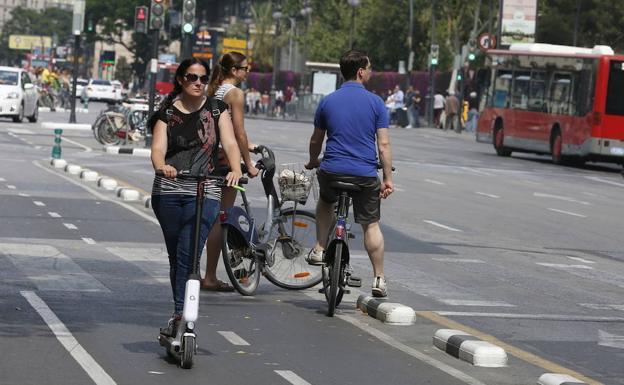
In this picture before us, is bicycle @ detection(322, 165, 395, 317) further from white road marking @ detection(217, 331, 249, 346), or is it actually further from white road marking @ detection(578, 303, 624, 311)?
white road marking @ detection(578, 303, 624, 311)

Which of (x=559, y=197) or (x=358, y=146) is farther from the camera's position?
(x=559, y=197)

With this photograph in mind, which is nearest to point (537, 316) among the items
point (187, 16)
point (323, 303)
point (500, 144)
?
point (323, 303)

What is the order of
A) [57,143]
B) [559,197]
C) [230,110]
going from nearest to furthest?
1. [230,110]
2. [559,197]
3. [57,143]

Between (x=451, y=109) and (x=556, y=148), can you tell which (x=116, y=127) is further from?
(x=451, y=109)

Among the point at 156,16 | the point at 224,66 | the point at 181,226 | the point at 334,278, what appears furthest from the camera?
the point at 156,16

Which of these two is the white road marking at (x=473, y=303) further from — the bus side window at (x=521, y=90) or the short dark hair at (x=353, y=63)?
the bus side window at (x=521, y=90)

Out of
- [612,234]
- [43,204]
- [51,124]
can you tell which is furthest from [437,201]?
[51,124]

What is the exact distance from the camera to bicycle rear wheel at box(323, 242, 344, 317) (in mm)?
11055

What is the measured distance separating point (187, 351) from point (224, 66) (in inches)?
163

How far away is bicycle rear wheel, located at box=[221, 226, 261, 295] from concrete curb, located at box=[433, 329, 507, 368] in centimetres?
242

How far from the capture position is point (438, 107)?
69188 mm

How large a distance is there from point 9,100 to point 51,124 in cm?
141

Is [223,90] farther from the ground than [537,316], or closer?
farther from the ground

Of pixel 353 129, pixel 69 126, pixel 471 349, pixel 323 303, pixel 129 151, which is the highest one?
pixel 353 129
